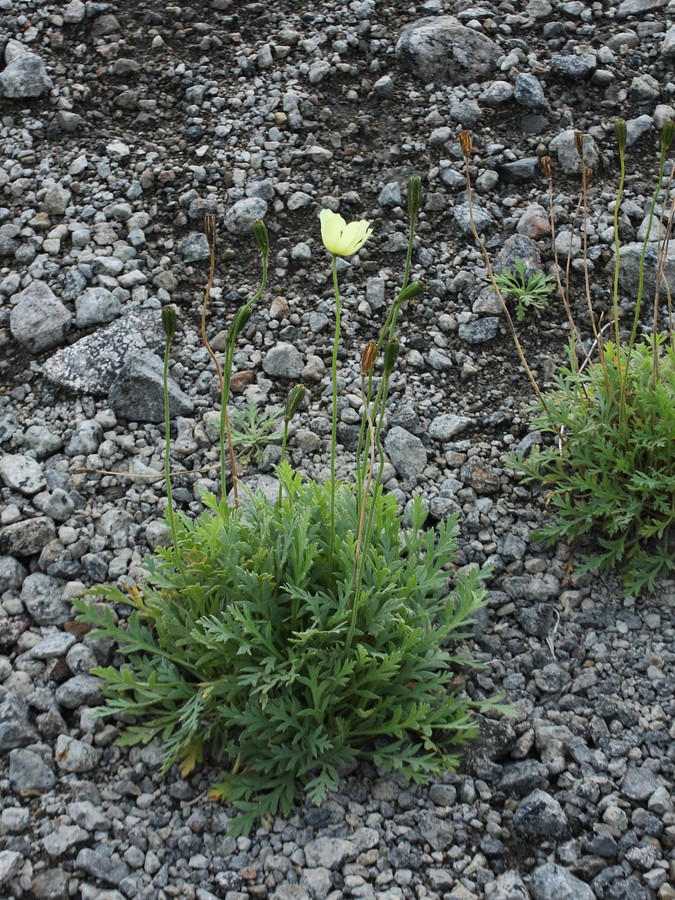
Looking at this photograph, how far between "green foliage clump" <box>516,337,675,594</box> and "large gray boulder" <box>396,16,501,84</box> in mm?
2176

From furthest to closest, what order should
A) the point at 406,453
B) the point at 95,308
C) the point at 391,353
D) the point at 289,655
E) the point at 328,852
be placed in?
the point at 95,308 < the point at 406,453 < the point at 289,655 < the point at 328,852 < the point at 391,353

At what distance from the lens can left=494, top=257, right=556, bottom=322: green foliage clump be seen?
4129 millimetres

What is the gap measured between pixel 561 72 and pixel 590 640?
3163 millimetres

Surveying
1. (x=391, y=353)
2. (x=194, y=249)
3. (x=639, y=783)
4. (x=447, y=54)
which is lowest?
(x=639, y=783)

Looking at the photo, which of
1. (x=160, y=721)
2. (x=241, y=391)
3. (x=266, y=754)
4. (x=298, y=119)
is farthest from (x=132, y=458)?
(x=298, y=119)

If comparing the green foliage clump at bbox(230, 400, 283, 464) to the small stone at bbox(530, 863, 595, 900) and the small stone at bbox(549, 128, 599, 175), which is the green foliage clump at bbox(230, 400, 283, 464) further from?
the small stone at bbox(549, 128, 599, 175)

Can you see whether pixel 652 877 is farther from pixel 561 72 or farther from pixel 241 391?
pixel 561 72

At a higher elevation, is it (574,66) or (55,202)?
(574,66)

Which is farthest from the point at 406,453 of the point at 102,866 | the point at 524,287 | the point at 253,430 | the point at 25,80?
the point at 25,80

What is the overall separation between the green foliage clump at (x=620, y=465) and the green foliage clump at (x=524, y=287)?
0.68 m

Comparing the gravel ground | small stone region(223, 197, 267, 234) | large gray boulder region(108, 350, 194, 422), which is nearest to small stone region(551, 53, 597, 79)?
the gravel ground

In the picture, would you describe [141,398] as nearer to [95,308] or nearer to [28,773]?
[95,308]

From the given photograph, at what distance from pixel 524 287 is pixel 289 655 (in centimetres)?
220

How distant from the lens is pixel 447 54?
16.3 ft
